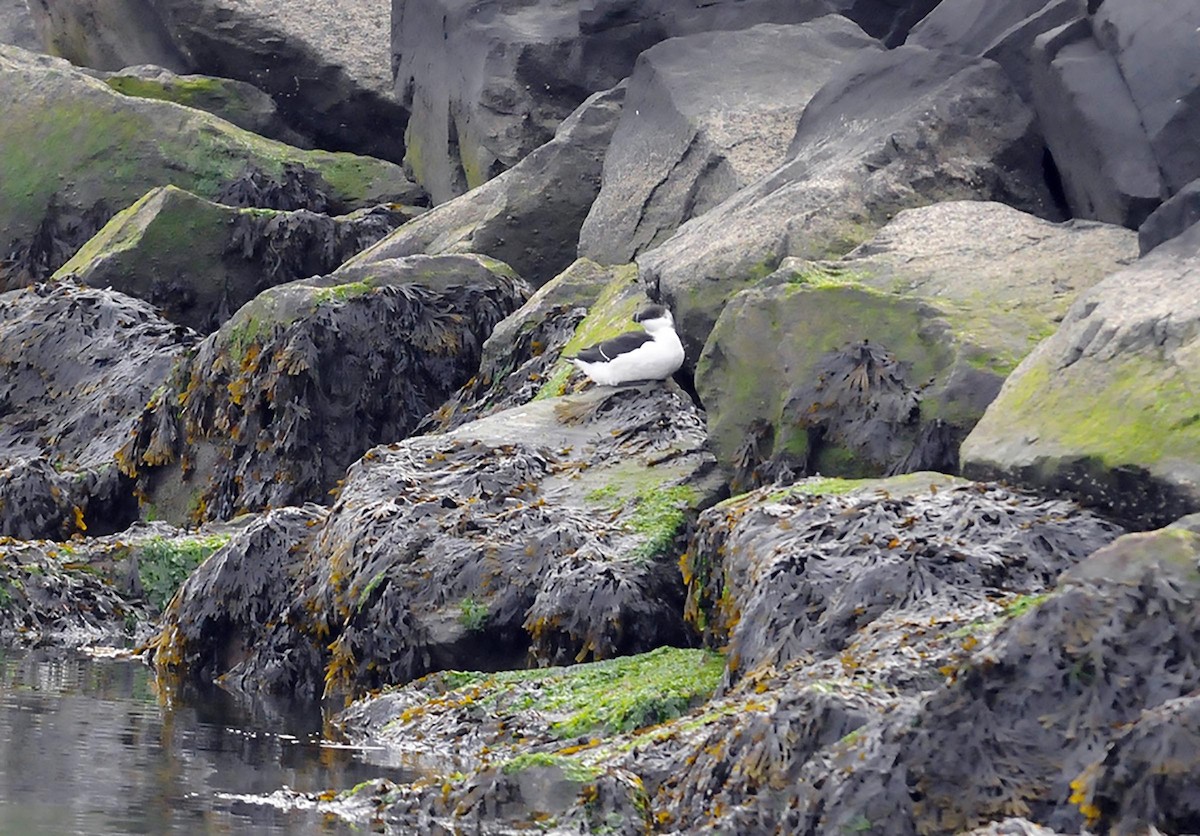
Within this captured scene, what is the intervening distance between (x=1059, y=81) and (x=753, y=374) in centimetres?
255

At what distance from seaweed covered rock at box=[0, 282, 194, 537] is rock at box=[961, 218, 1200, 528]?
6737 millimetres

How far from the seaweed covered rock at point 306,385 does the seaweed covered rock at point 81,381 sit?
39 cm

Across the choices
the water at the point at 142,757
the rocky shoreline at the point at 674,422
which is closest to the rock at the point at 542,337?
the rocky shoreline at the point at 674,422

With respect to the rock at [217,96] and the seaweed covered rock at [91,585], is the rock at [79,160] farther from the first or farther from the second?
the seaweed covered rock at [91,585]

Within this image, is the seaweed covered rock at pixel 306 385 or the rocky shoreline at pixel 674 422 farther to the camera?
the seaweed covered rock at pixel 306 385

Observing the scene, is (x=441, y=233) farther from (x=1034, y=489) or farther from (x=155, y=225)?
(x=1034, y=489)

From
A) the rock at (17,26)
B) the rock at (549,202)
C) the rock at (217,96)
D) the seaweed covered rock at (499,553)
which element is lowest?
the seaweed covered rock at (499,553)

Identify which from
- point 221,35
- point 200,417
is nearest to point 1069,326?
point 200,417

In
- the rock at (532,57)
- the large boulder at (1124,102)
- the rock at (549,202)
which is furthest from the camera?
the rock at (532,57)

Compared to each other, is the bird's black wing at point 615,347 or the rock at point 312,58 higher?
the rock at point 312,58

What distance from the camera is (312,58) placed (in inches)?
745

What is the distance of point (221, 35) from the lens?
1917 cm

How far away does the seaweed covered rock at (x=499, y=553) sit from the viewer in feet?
26.2

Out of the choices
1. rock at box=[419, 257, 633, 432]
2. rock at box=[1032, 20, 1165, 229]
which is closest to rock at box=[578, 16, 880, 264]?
rock at box=[419, 257, 633, 432]
